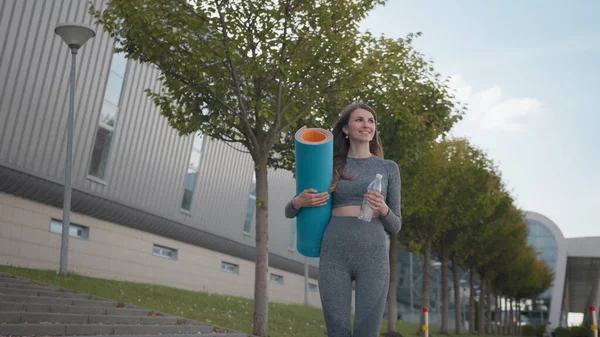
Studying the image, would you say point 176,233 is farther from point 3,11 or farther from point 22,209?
point 3,11

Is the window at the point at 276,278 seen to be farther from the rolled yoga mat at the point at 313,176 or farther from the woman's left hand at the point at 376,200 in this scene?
the woman's left hand at the point at 376,200

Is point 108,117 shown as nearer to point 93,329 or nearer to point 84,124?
point 84,124

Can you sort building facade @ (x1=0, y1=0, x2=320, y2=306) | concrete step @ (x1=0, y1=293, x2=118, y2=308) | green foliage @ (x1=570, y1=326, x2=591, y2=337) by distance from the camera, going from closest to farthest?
concrete step @ (x1=0, y1=293, x2=118, y2=308) → building facade @ (x1=0, y1=0, x2=320, y2=306) → green foliage @ (x1=570, y1=326, x2=591, y2=337)

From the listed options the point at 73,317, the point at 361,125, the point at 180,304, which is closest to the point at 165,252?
the point at 180,304

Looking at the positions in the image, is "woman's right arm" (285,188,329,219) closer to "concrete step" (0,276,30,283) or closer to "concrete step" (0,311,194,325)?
"concrete step" (0,311,194,325)

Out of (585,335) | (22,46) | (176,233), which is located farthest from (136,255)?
(585,335)

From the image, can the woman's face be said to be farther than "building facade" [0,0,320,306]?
No

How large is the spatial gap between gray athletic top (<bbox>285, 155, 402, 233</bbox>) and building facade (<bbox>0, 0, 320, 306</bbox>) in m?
16.7

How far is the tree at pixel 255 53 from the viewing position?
1316 cm

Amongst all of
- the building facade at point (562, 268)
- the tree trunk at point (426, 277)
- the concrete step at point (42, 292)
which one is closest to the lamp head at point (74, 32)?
the concrete step at point (42, 292)

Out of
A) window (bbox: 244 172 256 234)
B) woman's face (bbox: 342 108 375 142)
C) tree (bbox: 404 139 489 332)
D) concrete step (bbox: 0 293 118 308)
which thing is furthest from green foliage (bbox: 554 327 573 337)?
woman's face (bbox: 342 108 375 142)

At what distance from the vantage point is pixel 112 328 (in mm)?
11234

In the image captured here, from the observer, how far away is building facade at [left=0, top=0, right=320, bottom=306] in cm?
1916

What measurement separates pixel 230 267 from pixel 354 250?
31.1 metres
